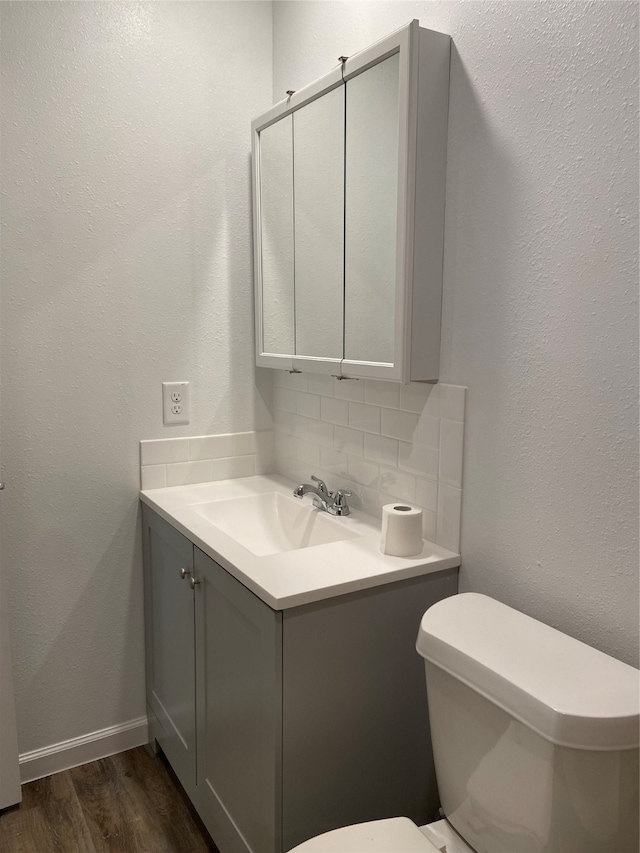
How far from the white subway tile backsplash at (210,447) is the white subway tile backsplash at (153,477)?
10cm

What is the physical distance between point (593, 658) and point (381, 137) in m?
1.16

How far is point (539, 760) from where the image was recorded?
1.00 metres

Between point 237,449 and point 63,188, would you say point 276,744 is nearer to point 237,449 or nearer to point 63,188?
point 237,449

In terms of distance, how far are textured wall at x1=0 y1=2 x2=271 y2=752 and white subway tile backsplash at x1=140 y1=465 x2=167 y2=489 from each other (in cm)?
3

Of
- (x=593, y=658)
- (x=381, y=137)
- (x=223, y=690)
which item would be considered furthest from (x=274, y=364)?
(x=593, y=658)

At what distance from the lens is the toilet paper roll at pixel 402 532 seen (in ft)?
4.90

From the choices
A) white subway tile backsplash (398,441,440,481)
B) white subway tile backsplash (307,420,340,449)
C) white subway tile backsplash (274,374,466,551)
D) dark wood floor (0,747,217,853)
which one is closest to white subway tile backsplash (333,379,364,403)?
white subway tile backsplash (274,374,466,551)

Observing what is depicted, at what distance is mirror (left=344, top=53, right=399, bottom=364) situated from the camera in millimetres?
1486

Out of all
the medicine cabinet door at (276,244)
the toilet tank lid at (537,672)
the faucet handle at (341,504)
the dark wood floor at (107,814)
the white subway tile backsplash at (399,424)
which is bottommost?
the dark wood floor at (107,814)

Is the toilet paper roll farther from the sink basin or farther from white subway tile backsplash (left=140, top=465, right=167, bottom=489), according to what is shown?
white subway tile backsplash (left=140, top=465, right=167, bottom=489)

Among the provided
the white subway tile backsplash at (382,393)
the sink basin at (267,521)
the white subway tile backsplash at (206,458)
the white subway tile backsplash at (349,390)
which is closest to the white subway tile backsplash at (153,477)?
the white subway tile backsplash at (206,458)

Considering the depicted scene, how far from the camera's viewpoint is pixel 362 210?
160 cm

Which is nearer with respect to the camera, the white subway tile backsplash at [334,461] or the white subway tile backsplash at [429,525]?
the white subway tile backsplash at [429,525]

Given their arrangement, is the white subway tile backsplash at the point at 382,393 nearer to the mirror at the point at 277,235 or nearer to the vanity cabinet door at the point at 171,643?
the mirror at the point at 277,235
